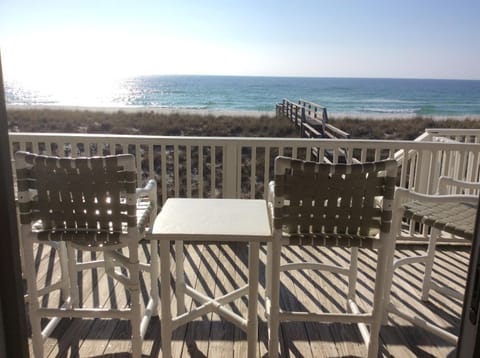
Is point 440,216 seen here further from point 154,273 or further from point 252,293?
point 154,273

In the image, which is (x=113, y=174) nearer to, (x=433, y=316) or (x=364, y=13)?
(x=433, y=316)

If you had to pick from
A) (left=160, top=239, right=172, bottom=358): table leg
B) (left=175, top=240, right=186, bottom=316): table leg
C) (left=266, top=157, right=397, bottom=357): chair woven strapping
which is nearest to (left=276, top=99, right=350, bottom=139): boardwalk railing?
(left=175, top=240, right=186, bottom=316): table leg

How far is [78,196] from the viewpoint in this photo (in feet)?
6.40

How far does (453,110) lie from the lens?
34688 mm

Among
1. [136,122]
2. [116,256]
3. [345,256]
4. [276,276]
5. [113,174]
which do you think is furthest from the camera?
[136,122]

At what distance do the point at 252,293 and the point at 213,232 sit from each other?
1.27 ft

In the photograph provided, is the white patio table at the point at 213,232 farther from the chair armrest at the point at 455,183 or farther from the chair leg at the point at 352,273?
the chair armrest at the point at 455,183

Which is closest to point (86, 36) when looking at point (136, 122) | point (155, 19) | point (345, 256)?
point (155, 19)

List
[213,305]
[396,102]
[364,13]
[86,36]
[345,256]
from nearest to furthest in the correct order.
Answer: [213,305] → [345,256] → [86,36] → [364,13] → [396,102]

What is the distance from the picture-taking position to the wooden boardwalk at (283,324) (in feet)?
7.80

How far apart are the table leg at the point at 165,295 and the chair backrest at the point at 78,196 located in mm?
198

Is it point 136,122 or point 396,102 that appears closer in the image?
point 136,122

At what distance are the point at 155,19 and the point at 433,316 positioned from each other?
31688 millimetres

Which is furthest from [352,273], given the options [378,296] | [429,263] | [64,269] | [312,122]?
[312,122]
